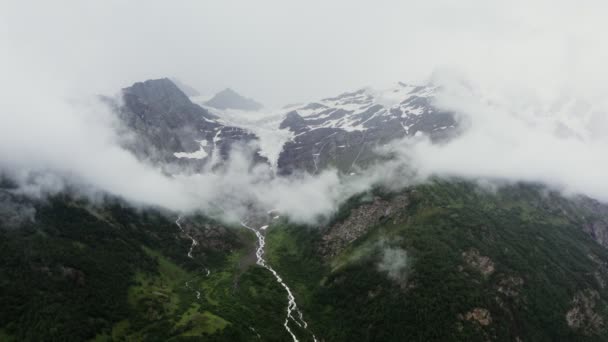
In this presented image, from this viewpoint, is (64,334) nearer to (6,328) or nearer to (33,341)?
(33,341)

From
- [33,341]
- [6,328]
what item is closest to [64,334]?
[33,341]
